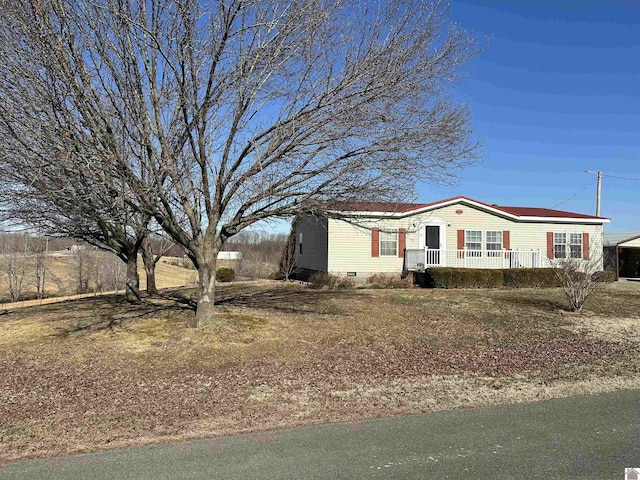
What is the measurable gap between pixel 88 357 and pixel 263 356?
108 inches

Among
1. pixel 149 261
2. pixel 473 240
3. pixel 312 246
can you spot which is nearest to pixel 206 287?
pixel 149 261

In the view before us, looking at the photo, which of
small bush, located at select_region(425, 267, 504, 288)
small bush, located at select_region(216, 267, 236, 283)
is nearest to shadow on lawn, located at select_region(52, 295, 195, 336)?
small bush, located at select_region(216, 267, 236, 283)

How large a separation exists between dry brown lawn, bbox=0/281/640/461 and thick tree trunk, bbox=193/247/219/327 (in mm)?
286

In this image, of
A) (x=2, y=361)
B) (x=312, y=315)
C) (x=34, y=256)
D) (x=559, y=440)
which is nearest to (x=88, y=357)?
(x=2, y=361)

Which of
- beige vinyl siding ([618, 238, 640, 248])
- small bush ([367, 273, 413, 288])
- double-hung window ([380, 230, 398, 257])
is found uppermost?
beige vinyl siding ([618, 238, 640, 248])

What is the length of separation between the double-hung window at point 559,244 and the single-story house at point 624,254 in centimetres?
548

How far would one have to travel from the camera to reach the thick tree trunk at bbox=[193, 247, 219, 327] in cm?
918

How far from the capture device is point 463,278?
1741 cm

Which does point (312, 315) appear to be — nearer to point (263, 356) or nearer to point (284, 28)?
point (263, 356)

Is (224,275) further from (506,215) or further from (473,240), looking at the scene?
(506,215)

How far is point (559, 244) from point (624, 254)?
339 inches

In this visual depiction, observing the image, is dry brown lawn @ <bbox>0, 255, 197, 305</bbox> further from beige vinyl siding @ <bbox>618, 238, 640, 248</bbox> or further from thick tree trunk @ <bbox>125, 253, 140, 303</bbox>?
beige vinyl siding @ <bbox>618, 238, 640, 248</bbox>

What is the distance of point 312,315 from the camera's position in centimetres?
1073

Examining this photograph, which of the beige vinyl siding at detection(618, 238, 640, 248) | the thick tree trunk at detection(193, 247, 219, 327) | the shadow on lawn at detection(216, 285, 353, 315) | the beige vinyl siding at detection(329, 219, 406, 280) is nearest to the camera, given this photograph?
the thick tree trunk at detection(193, 247, 219, 327)
